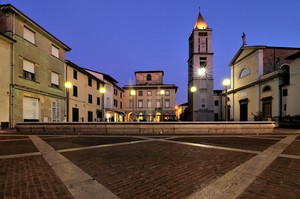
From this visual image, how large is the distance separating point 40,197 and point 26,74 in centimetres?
1759

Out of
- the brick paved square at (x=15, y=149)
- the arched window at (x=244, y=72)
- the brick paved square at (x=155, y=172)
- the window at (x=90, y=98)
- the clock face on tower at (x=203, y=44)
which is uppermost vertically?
the clock face on tower at (x=203, y=44)

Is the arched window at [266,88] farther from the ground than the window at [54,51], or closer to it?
closer to it

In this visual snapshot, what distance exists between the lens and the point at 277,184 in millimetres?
3473

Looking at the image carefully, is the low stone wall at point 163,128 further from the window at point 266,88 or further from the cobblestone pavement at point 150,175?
the window at point 266,88

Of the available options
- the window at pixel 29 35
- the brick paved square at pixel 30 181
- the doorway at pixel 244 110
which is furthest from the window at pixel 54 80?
the doorway at pixel 244 110

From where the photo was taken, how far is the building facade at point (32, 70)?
1519 centimetres

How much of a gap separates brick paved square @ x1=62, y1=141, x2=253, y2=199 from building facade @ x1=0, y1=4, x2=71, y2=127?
45.9 feet

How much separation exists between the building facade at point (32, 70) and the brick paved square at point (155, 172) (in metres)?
14.0

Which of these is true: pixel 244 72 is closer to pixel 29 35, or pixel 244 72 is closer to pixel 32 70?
pixel 32 70

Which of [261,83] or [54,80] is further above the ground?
[261,83]

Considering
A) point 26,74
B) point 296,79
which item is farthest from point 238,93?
point 26,74

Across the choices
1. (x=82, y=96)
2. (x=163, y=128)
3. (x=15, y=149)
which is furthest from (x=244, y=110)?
(x=15, y=149)

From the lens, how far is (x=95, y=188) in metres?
3.28

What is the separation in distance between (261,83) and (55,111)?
31.2m
